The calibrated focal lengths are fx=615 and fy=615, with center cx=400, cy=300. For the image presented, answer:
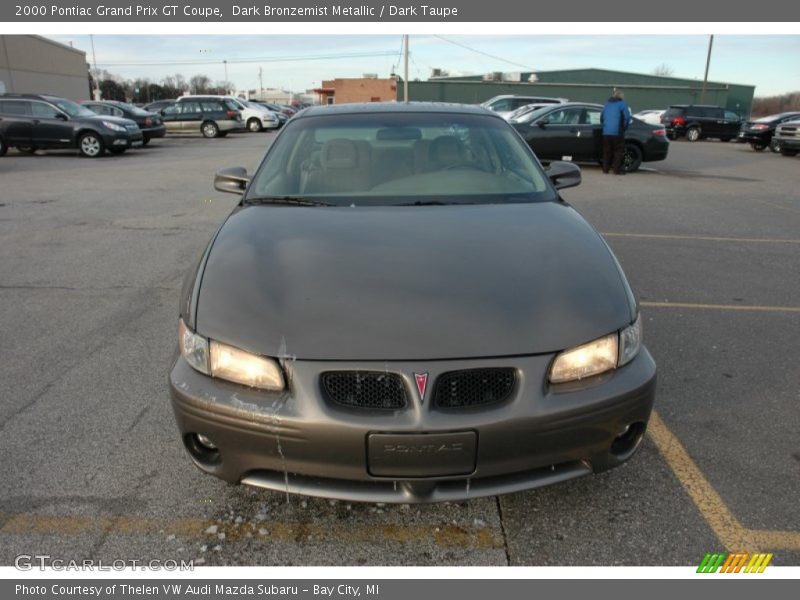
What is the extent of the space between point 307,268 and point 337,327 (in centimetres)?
44

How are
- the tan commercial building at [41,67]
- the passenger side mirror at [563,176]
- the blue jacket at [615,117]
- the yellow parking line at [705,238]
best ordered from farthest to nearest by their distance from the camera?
the tan commercial building at [41,67], the blue jacket at [615,117], the yellow parking line at [705,238], the passenger side mirror at [563,176]

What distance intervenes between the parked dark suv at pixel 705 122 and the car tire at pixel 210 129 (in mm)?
22311

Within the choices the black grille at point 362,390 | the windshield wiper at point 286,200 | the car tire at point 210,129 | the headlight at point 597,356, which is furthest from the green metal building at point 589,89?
the black grille at point 362,390

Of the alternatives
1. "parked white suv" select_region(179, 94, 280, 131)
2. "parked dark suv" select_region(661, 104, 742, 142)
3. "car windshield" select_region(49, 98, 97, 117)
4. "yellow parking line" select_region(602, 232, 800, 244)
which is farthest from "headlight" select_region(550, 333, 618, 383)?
"parked dark suv" select_region(661, 104, 742, 142)

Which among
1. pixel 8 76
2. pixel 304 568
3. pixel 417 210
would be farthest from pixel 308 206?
pixel 8 76

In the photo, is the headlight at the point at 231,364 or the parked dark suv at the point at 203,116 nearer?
the headlight at the point at 231,364

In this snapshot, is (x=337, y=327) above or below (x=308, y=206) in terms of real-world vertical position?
below

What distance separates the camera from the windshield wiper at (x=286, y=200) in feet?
10.7

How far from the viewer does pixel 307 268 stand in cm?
251

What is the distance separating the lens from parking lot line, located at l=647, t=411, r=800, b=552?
234 centimetres

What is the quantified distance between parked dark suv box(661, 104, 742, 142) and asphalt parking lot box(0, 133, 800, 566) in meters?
27.4

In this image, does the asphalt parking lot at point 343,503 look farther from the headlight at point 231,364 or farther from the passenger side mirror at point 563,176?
the passenger side mirror at point 563,176

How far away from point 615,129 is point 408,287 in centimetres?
1252
